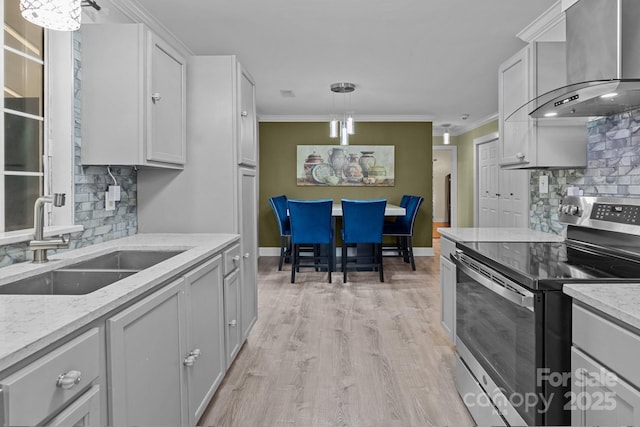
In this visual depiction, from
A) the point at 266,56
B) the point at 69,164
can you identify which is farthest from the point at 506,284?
the point at 266,56

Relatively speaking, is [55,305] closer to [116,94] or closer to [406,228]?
[116,94]

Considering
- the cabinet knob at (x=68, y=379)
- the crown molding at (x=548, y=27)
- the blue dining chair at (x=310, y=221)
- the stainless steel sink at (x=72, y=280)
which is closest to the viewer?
the cabinet knob at (x=68, y=379)

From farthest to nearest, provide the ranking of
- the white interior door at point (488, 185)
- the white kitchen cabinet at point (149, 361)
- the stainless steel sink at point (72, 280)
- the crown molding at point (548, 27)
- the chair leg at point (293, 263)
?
the white interior door at point (488, 185) < the chair leg at point (293, 263) < the crown molding at point (548, 27) < the stainless steel sink at point (72, 280) < the white kitchen cabinet at point (149, 361)

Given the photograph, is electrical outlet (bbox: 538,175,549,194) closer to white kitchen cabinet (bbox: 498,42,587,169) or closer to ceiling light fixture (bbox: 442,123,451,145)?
white kitchen cabinet (bbox: 498,42,587,169)

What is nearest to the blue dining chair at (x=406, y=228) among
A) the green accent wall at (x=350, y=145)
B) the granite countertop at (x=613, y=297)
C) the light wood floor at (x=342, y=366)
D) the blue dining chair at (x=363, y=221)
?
the blue dining chair at (x=363, y=221)

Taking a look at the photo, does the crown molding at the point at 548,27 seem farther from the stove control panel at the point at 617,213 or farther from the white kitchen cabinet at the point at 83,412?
the white kitchen cabinet at the point at 83,412

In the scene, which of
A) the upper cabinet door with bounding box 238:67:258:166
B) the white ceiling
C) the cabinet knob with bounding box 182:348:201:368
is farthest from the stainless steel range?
the white ceiling

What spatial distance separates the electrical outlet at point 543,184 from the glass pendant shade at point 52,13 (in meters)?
2.80

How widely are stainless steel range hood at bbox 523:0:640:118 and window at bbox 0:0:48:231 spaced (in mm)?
2272

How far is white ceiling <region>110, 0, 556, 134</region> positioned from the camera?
2.91 meters

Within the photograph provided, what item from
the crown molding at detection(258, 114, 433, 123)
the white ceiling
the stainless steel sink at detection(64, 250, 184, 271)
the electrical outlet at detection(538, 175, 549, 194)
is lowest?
the stainless steel sink at detection(64, 250, 184, 271)

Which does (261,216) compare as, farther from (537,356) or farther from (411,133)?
(537,356)

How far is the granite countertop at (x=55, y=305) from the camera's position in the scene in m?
0.86

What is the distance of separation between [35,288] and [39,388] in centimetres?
88
